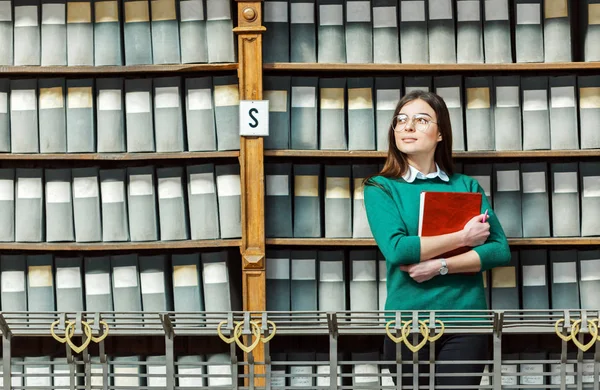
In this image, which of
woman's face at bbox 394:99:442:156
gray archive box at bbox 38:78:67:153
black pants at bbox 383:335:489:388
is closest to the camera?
black pants at bbox 383:335:489:388

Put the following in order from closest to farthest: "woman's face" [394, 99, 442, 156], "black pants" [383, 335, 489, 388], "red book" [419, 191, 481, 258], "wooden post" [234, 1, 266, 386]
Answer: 1. "black pants" [383, 335, 489, 388]
2. "red book" [419, 191, 481, 258]
3. "woman's face" [394, 99, 442, 156]
4. "wooden post" [234, 1, 266, 386]

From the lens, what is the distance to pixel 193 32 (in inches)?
117

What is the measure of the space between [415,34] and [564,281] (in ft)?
3.35

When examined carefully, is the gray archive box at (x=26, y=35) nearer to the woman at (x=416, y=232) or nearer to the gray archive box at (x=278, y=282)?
the gray archive box at (x=278, y=282)

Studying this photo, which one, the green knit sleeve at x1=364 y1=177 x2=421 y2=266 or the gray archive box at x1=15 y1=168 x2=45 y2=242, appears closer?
the green knit sleeve at x1=364 y1=177 x2=421 y2=266

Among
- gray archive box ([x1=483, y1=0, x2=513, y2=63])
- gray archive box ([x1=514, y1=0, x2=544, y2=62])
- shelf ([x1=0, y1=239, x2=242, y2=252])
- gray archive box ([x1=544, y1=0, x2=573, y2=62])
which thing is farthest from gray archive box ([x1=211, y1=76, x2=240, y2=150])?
gray archive box ([x1=544, y1=0, x2=573, y2=62])

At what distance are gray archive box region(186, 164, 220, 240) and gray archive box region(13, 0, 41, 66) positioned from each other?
0.68 meters

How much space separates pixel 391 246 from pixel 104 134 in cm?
128

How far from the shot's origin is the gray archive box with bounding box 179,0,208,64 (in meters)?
2.97

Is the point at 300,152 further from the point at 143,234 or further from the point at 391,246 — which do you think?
the point at 391,246

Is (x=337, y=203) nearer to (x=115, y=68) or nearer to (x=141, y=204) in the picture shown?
(x=141, y=204)

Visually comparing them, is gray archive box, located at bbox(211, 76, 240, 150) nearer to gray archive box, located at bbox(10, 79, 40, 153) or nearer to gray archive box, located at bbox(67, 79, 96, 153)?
gray archive box, located at bbox(67, 79, 96, 153)

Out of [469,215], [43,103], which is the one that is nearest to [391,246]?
[469,215]

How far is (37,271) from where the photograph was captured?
3.02m
